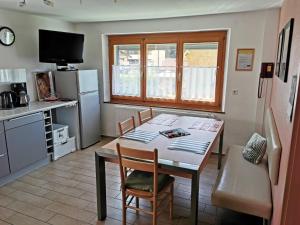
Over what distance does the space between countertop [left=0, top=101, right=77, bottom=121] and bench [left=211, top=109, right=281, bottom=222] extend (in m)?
2.52

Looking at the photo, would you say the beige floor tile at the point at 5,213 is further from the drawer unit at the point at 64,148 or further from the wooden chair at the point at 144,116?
the wooden chair at the point at 144,116

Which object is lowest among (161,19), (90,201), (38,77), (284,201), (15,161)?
(90,201)

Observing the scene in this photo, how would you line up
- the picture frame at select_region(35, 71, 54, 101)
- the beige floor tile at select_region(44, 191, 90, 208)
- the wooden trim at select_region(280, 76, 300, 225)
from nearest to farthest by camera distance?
the wooden trim at select_region(280, 76, 300, 225) → the beige floor tile at select_region(44, 191, 90, 208) → the picture frame at select_region(35, 71, 54, 101)

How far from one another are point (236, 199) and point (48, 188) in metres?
2.21

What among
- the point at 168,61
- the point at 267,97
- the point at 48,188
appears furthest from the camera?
the point at 168,61

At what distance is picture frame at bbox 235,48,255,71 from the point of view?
3503mm

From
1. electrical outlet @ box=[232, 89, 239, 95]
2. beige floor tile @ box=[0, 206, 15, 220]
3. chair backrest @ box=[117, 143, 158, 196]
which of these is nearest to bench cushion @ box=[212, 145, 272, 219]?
chair backrest @ box=[117, 143, 158, 196]

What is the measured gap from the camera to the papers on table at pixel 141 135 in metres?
2.49

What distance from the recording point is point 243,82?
143 inches

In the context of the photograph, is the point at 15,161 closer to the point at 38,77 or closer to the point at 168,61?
the point at 38,77

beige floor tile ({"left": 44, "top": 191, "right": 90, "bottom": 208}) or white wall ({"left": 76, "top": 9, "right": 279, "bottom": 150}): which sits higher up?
white wall ({"left": 76, "top": 9, "right": 279, "bottom": 150})

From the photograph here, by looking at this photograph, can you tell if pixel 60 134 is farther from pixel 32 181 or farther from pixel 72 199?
pixel 72 199

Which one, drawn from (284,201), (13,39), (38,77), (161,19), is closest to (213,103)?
(161,19)

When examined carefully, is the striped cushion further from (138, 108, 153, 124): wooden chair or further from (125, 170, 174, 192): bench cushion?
(138, 108, 153, 124): wooden chair
